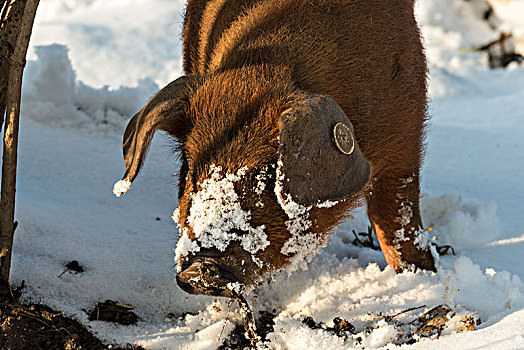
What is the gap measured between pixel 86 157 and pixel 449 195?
7.49 feet

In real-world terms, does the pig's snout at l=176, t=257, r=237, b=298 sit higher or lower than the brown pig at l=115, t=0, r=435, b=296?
lower

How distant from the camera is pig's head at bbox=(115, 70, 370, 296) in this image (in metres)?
1.75

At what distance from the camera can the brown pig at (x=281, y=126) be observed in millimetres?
1769

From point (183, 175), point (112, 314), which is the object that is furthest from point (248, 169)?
point (112, 314)

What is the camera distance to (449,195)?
3.36m

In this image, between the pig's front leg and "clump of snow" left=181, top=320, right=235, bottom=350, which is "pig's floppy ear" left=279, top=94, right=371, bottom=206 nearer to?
"clump of snow" left=181, top=320, right=235, bottom=350

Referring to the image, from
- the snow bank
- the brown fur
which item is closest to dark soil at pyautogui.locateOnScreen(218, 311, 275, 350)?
the brown fur

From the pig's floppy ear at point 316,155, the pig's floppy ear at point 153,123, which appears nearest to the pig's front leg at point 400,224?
the pig's floppy ear at point 316,155

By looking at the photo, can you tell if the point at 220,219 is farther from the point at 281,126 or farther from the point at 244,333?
the point at 244,333

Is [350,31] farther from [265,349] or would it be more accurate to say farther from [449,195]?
[449,195]

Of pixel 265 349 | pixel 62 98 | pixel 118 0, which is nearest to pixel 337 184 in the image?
pixel 265 349

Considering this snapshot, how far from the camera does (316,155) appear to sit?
5.71 ft

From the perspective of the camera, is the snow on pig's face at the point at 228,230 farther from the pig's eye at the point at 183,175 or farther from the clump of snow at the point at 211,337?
the clump of snow at the point at 211,337

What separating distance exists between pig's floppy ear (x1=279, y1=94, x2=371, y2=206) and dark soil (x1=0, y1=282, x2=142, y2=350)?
33.2 inches
